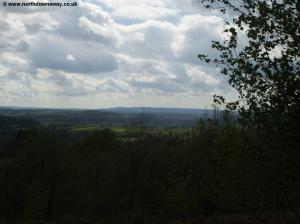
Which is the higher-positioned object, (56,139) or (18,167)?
(56,139)

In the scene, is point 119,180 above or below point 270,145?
below

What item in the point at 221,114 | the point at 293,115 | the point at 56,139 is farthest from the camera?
the point at 56,139

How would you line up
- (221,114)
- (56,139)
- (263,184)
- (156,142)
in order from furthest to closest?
1. (156,142)
2. (56,139)
3. (221,114)
4. (263,184)

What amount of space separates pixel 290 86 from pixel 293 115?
0.66m

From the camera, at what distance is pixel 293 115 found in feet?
31.5

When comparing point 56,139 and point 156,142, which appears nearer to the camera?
point 56,139

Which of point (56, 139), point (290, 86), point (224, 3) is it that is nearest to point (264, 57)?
point (290, 86)

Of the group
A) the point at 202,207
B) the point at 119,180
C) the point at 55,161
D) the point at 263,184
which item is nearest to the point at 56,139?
the point at 55,161

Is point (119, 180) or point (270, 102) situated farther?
point (119, 180)

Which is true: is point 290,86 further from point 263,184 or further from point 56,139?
point 56,139

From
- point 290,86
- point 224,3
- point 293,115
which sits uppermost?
point 224,3

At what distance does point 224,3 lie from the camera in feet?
36.5

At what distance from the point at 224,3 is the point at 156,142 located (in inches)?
1728

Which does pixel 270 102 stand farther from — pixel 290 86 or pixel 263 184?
pixel 263 184
